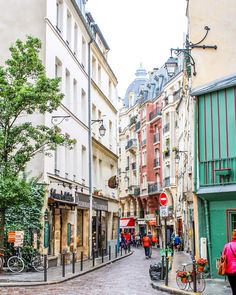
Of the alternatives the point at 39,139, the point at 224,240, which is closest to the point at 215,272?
the point at 224,240

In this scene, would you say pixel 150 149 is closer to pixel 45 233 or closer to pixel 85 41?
pixel 85 41

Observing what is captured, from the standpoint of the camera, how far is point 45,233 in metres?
24.0

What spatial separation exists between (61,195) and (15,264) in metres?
5.28

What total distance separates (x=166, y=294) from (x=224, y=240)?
155 inches

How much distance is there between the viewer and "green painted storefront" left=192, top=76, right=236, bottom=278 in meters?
18.5

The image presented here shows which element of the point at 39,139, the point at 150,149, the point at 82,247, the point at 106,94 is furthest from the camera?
the point at 150,149

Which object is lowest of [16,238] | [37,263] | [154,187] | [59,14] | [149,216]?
[37,263]


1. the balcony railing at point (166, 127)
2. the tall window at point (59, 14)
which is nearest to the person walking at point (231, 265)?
the tall window at point (59, 14)

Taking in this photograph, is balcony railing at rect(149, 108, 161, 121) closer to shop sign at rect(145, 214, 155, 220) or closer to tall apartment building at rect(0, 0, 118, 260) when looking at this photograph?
shop sign at rect(145, 214, 155, 220)

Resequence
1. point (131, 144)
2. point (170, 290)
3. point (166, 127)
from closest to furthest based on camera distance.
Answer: point (170, 290) < point (166, 127) < point (131, 144)

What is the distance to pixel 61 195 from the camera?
26453 millimetres

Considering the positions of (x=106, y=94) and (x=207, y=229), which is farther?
(x=106, y=94)

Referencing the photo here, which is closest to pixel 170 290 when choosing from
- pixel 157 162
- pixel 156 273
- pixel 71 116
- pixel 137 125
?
pixel 156 273

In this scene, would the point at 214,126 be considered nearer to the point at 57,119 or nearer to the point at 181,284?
the point at 181,284
